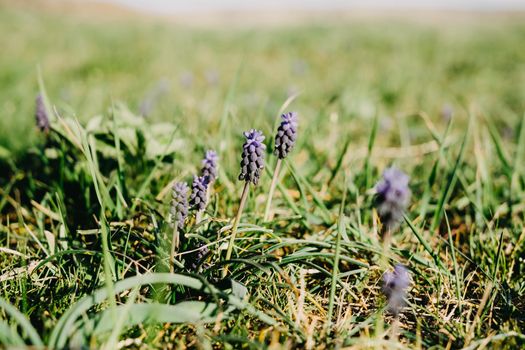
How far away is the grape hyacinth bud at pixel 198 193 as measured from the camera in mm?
1814

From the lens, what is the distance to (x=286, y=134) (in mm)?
1757

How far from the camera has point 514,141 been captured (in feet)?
14.1

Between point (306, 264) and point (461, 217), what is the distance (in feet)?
4.27

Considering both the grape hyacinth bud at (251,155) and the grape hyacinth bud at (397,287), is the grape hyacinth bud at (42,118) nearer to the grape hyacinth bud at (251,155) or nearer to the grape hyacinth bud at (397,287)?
the grape hyacinth bud at (251,155)

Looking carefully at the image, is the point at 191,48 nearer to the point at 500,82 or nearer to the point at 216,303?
the point at 500,82

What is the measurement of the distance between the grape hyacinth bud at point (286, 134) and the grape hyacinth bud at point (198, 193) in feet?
1.12

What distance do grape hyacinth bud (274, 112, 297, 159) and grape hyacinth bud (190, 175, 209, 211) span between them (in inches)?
13.5

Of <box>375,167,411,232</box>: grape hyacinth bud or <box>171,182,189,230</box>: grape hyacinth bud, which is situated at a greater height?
<box>375,167,411,232</box>: grape hyacinth bud

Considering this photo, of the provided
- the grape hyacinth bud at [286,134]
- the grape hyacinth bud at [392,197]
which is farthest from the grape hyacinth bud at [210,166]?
the grape hyacinth bud at [392,197]

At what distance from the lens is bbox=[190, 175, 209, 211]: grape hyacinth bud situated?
5.95 feet

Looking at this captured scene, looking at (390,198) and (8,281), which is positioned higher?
(390,198)

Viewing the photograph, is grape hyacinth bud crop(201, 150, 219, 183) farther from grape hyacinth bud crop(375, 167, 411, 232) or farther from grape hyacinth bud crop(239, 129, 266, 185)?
grape hyacinth bud crop(375, 167, 411, 232)

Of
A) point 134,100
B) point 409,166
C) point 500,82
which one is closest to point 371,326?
point 409,166

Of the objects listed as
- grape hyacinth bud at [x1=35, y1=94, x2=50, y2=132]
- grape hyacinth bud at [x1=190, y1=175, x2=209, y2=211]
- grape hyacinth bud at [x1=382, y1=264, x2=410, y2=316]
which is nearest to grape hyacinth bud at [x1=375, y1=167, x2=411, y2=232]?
grape hyacinth bud at [x1=382, y1=264, x2=410, y2=316]
